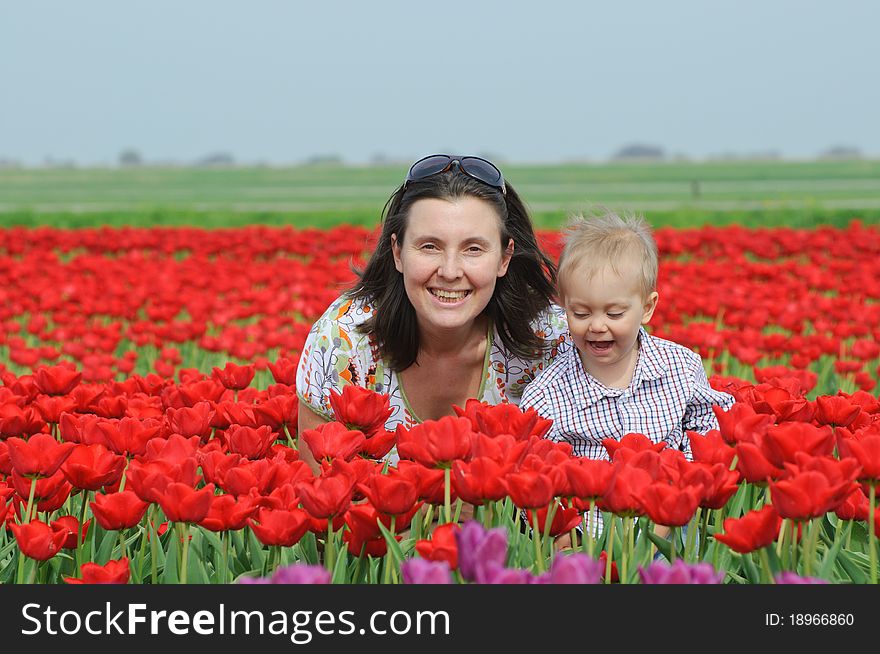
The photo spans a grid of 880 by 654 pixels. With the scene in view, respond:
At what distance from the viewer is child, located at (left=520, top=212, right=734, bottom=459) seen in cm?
351

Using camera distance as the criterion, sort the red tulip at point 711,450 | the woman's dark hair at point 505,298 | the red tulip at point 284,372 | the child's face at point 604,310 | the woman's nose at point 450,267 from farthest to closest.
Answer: the red tulip at point 284,372 → the woman's dark hair at point 505,298 → the child's face at point 604,310 → the woman's nose at point 450,267 → the red tulip at point 711,450

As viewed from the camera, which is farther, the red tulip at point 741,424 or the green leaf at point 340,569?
the red tulip at point 741,424

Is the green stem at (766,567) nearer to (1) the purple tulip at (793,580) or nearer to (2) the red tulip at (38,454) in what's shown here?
(1) the purple tulip at (793,580)

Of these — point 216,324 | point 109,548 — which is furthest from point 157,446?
point 216,324

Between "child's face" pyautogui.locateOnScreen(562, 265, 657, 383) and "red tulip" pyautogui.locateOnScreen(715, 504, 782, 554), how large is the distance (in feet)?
5.02

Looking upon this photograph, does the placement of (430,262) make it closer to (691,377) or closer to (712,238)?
(691,377)

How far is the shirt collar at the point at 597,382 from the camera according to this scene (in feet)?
11.8

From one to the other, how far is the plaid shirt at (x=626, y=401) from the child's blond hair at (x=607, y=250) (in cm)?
25

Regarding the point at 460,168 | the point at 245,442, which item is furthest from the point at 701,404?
the point at 245,442

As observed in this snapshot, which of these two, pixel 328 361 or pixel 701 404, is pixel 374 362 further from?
pixel 701 404

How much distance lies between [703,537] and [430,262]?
121cm

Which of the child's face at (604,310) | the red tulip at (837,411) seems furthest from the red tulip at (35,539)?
the red tulip at (837,411)

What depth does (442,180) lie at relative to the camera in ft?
11.4

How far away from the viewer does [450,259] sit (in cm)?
333
